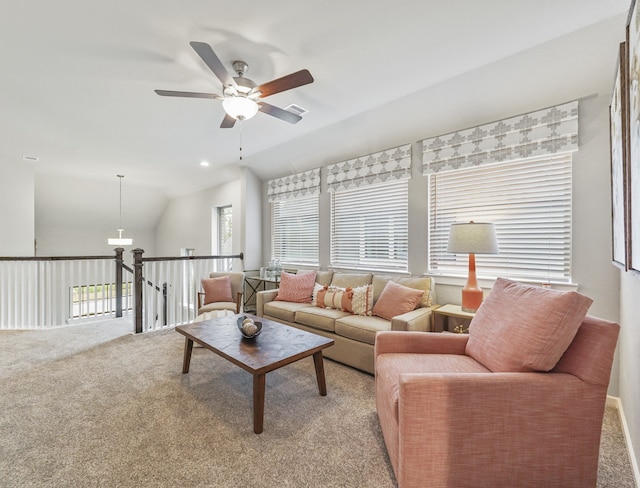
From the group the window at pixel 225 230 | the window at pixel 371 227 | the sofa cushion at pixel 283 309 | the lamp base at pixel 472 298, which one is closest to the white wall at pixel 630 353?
the lamp base at pixel 472 298

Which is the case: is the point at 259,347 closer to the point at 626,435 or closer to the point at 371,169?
the point at 626,435

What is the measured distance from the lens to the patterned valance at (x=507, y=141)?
2.46m

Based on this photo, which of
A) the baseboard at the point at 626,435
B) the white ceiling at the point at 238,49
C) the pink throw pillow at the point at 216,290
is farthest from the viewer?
the pink throw pillow at the point at 216,290

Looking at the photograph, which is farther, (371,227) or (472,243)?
(371,227)

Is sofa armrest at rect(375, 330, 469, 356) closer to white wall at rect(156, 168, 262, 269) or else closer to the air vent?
the air vent

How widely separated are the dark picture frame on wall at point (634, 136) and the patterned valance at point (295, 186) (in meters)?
3.41

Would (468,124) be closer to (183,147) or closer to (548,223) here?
(548,223)

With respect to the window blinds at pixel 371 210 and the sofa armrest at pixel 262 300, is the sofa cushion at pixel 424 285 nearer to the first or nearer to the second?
the window blinds at pixel 371 210

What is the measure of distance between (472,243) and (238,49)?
7.97 feet

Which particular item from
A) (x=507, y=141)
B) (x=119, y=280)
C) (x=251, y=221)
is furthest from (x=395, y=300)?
(x=119, y=280)

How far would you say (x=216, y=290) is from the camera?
416 centimetres

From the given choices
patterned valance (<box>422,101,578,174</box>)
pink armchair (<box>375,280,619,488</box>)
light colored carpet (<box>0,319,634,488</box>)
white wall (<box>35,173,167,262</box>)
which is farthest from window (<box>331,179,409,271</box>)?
white wall (<box>35,173,167,262</box>)

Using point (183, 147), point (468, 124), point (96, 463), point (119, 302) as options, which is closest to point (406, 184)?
point (468, 124)

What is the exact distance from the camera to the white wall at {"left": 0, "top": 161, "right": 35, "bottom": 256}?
4.90 metres
